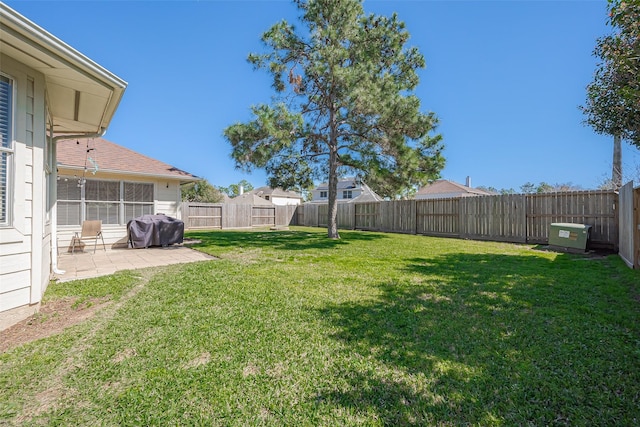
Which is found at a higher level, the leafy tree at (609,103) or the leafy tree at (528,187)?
the leafy tree at (528,187)

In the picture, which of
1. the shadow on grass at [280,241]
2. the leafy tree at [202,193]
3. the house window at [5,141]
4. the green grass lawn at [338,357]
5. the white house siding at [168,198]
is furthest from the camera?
the leafy tree at [202,193]

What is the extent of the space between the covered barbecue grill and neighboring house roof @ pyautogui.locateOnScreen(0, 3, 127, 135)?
12.7 ft

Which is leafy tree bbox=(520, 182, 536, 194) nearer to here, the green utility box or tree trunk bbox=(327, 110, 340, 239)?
the green utility box

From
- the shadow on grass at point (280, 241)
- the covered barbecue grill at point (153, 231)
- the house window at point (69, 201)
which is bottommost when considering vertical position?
the shadow on grass at point (280, 241)

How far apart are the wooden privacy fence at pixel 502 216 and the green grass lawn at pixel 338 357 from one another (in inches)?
197

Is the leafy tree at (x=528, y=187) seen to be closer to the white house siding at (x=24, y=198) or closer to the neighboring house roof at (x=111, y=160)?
the neighboring house roof at (x=111, y=160)

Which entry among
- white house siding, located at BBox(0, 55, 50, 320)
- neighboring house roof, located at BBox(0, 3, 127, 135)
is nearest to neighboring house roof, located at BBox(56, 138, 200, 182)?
neighboring house roof, located at BBox(0, 3, 127, 135)

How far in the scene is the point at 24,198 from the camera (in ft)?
10.2

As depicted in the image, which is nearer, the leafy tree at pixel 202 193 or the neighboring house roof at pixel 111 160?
the neighboring house roof at pixel 111 160

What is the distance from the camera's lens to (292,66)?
10656 mm

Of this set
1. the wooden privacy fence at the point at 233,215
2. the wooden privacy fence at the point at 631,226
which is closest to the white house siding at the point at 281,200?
the wooden privacy fence at the point at 233,215

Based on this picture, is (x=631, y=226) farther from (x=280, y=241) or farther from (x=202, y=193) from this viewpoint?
(x=202, y=193)

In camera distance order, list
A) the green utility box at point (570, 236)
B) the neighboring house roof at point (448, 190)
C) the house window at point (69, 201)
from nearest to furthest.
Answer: the green utility box at point (570, 236)
the house window at point (69, 201)
the neighboring house roof at point (448, 190)

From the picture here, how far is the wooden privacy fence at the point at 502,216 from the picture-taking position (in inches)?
321
